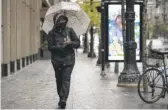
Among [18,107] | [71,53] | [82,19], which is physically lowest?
[18,107]

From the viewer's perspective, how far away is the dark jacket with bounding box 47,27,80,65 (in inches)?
406

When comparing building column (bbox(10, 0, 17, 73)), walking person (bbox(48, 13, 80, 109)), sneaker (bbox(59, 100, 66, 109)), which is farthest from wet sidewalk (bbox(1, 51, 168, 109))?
building column (bbox(10, 0, 17, 73))

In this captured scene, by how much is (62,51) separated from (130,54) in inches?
183

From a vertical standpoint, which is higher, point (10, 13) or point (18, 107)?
point (10, 13)

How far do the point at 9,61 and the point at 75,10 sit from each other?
26.7 ft

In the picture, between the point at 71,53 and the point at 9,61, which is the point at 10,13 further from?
the point at 71,53

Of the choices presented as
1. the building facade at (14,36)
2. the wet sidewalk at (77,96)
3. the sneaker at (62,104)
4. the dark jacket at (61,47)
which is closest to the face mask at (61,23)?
the dark jacket at (61,47)

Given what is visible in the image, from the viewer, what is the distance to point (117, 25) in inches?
750

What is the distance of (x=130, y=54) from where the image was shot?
14.6 metres

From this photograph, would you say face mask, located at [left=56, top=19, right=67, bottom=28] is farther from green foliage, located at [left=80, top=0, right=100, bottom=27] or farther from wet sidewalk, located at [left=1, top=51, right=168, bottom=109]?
green foliage, located at [left=80, top=0, right=100, bottom=27]

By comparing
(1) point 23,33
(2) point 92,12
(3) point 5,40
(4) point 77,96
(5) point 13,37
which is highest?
(2) point 92,12

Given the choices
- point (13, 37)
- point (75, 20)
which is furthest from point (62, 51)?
point (13, 37)

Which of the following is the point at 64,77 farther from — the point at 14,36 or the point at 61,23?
the point at 14,36

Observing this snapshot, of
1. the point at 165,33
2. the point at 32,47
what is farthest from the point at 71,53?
the point at 165,33
